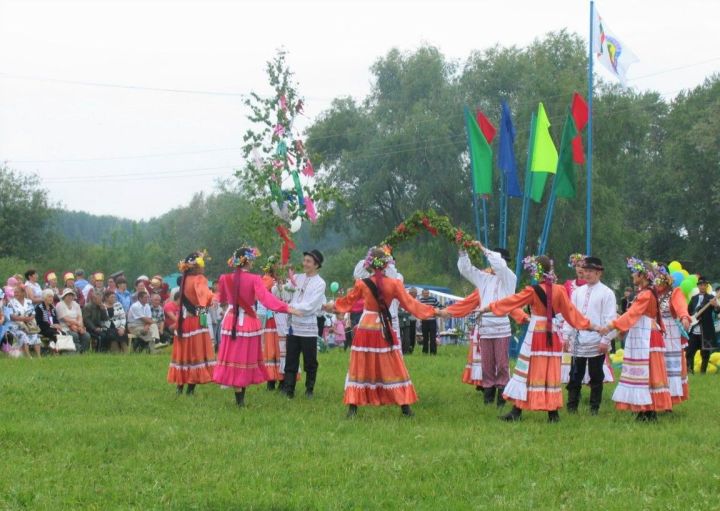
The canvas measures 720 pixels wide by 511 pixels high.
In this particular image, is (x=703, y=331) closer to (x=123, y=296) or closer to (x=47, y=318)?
(x=123, y=296)

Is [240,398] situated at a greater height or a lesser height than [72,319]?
lesser

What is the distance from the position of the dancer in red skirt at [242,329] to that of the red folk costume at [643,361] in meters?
4.06

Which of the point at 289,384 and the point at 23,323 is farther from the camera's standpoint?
the point at 23,323

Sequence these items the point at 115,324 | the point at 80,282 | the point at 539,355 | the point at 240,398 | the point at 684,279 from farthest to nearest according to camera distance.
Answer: the point at 80,282
the point at 115,324
the point at 684,279
the point at 240,398
the point at 539,355

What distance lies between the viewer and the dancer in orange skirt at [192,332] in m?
13.1

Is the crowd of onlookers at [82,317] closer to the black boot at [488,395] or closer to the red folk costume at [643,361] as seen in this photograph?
the black boot at [488,395]

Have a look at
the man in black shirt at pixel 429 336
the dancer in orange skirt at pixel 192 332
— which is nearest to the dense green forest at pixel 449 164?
the man in black shirt at pixel 429 336

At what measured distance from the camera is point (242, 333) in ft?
40.3

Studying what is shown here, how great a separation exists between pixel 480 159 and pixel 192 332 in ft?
26.3

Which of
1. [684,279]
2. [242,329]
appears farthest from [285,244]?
[684,279]

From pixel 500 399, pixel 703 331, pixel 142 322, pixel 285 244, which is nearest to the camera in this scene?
pixel 500 399

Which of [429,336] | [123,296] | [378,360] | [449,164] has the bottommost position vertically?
[429,336]

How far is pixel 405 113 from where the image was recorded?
43.4 metres

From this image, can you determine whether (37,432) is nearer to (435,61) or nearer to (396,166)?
(396,166)
